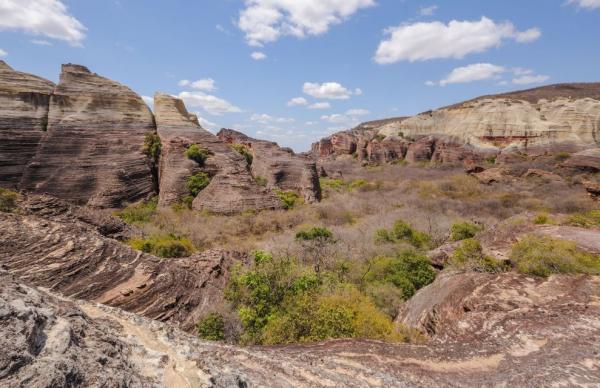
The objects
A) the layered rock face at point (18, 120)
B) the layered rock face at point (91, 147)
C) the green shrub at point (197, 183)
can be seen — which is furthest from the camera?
the green shrub at point (197, 183)

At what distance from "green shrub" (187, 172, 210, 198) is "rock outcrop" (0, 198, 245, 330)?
15923 millimetres

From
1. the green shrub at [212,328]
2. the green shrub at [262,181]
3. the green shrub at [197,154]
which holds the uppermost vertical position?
the green shrub at [197,154]

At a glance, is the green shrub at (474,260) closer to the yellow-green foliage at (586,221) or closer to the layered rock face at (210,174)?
the yellow-green foliage at (586,221)

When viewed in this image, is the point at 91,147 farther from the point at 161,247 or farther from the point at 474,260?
the point at 474,260

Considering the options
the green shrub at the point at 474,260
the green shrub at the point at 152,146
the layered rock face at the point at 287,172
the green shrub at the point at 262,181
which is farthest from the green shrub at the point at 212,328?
the green shrub at the point at 262,181

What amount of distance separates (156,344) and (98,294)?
5260mm

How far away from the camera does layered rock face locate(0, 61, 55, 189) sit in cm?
2294

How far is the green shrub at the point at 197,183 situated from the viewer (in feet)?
90.1

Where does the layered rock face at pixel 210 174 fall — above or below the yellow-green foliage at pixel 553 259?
above

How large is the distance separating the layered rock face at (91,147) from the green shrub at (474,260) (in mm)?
22927

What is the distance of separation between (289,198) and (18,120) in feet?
68.5

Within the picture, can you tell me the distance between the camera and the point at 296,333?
9.52 metres

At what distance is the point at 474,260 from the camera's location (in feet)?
47.1

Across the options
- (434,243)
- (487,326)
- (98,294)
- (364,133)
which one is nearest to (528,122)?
(364,133)
